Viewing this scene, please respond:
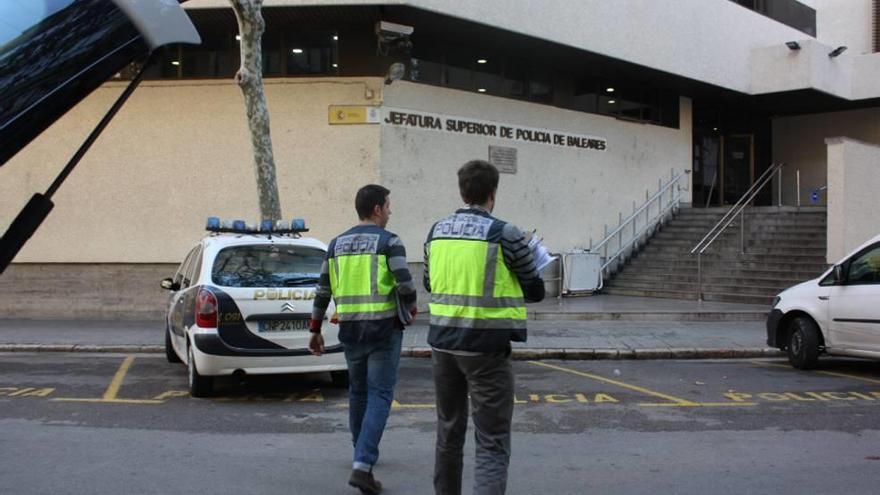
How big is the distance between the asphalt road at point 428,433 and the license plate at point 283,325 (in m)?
Answer: 0.74

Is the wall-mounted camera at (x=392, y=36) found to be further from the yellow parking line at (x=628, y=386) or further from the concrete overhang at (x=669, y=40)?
the yellow parking line at (x=628, y=386)

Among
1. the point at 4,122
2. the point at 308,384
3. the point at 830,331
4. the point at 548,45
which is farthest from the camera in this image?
the point at 548,45

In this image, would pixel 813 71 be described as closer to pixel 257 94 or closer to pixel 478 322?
pixel 257 94

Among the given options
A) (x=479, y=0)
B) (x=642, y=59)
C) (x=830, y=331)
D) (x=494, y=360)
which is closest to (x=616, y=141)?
(x=642, y=59)

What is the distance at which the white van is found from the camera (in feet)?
29.0

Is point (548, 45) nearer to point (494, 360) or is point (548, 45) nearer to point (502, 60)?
point (502, 60)

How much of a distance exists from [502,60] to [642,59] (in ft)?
11.2

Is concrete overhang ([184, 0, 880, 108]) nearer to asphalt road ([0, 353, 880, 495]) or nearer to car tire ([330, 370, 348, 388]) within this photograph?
car tire ([330, 370, 348, 388])

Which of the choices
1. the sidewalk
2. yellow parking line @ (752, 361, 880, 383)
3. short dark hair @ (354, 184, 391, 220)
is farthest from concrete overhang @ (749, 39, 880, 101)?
short dark hair @ (354, 184, 391, 220)

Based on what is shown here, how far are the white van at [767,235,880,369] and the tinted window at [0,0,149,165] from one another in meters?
8.71

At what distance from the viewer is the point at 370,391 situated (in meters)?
4.94

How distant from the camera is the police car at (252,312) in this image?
7387mm

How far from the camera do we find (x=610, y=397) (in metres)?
7.94

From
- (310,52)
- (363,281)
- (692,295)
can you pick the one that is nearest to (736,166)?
(692,295)
